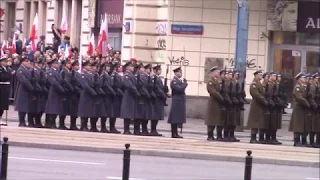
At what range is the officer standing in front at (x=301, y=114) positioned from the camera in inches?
939

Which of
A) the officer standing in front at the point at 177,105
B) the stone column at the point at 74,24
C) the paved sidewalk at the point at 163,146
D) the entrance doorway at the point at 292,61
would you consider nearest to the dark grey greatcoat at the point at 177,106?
the officer standing in front at the point at 177,105

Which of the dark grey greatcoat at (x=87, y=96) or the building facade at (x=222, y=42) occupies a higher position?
the building facade at (x=222, y=42)

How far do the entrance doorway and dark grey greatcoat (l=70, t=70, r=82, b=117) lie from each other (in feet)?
26.6

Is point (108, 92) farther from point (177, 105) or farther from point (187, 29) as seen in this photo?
point (187, 29)

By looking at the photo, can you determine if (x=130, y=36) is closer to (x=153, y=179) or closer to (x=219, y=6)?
(x=219, y=6)

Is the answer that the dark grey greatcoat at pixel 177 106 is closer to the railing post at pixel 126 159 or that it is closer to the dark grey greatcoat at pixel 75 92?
the dark grey greatcoat at pixel 75 92

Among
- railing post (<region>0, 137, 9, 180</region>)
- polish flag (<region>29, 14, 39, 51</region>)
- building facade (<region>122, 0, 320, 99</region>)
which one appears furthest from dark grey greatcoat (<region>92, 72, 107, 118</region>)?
railing post (<region>0, 137, 9, 180</region>)

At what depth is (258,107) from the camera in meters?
24.1

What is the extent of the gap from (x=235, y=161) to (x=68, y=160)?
3.65 metres

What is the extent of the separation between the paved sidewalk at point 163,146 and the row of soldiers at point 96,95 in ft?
5.86

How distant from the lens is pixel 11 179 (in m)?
15.9

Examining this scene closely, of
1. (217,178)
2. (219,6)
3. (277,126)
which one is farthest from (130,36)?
(217,178)

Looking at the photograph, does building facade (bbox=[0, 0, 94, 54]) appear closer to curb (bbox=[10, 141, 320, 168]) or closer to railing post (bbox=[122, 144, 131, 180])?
curb (bbox=[10, 141, 320, 168])

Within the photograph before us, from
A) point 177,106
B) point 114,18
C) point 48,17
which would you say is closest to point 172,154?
point 177,106
